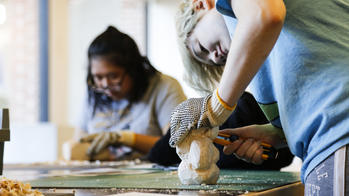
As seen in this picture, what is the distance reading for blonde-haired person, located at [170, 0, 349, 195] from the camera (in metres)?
0.68

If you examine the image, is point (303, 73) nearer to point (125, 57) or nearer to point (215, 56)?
point (215, 56)

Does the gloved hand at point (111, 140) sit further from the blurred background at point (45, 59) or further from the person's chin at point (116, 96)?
the blurred background at point (45, 59)

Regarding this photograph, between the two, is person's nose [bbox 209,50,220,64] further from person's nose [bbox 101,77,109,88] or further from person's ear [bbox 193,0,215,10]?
person's nose [bbox 101,77,109,88]

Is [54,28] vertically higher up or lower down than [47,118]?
higher up

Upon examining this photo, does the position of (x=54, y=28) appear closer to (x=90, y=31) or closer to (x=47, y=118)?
(x=90, y=31)

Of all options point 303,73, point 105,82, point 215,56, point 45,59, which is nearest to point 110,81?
point 105,82

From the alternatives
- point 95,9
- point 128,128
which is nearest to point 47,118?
point 95,9

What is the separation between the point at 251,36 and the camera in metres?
0.68

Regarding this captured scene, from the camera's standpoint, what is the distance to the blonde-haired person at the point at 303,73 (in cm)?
68

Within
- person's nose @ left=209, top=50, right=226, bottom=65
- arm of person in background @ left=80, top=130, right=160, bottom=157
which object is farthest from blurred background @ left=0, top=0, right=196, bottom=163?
person's nose @ left=209, top=50, right=226, bottom=65

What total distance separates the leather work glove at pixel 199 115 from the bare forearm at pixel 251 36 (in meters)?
0.06

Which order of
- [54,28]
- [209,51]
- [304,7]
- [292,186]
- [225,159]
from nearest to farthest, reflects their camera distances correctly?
[304,7] → [292,186] → [209,51] → [225,159] → [54,28]

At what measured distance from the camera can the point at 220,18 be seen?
99cm

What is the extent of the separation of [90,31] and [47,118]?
0.99 m
